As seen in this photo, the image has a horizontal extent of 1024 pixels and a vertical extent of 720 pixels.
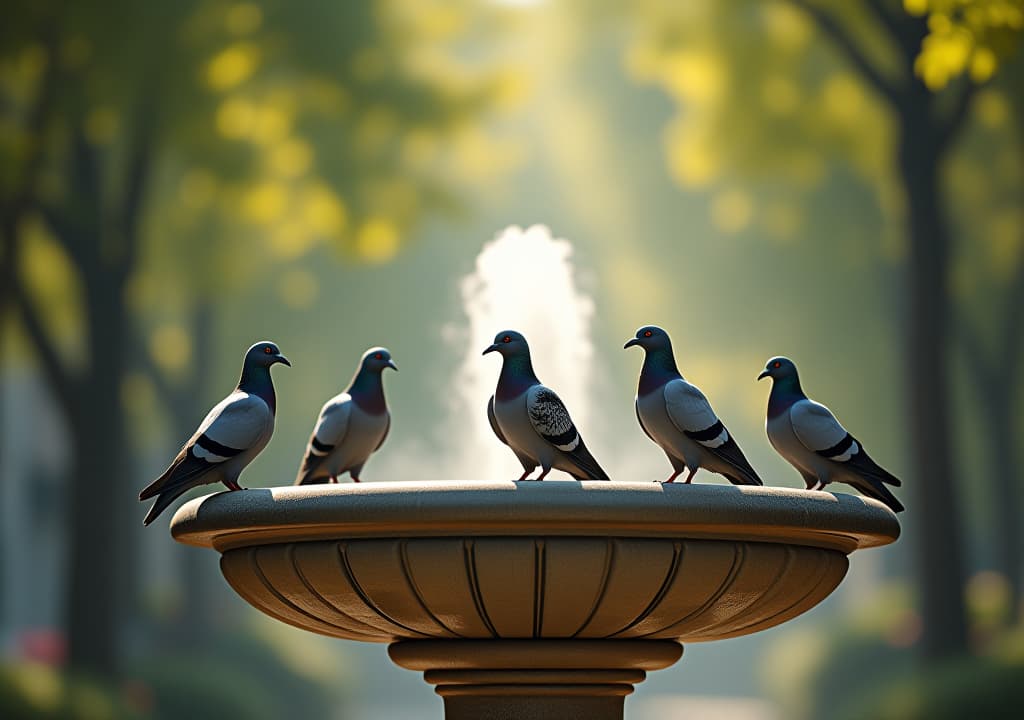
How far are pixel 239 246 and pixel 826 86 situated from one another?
9.40 m

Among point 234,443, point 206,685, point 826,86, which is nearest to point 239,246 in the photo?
point 206,685

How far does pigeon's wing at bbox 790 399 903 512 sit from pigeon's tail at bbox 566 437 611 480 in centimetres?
80

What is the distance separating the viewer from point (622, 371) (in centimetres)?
3175

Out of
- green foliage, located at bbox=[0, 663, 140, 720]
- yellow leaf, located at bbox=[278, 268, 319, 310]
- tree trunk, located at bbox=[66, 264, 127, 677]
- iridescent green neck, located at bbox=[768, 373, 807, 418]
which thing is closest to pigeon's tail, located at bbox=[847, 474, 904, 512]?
iridescent green neck, located at bbox=[768, 373, 807, 418]

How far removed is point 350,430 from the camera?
586cm

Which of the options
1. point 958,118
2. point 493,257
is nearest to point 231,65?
point 958,118

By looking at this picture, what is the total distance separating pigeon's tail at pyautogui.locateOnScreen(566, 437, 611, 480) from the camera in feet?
17.5

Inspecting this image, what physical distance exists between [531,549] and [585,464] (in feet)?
2.22

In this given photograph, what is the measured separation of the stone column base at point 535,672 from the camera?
5324 millimetres

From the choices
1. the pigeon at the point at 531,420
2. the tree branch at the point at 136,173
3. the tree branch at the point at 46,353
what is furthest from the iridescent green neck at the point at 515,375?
the tree branch at the point at 136,173

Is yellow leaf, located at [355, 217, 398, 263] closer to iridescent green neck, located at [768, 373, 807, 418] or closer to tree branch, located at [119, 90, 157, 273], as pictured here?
tree branch, located at [119, 90, 157, 273]

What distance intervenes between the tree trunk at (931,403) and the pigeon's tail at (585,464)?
Result: 11105 millimetres

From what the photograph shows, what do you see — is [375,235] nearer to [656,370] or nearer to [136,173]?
[136,173]

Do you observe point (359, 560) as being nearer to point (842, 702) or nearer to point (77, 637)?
point (77, 637)
